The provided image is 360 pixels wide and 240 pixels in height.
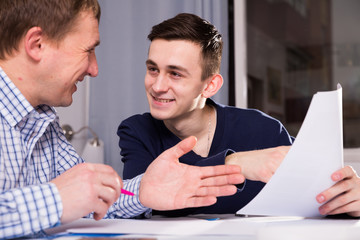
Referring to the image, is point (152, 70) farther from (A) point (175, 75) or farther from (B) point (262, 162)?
(B) point (262, 162)

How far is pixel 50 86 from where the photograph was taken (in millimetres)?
1050

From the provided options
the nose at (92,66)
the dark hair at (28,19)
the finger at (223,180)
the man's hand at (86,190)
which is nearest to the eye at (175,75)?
the nose at (92,66)

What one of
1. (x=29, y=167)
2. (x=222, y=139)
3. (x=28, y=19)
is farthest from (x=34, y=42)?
(x=222, y=139)

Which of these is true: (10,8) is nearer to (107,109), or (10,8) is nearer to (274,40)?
(107,109)

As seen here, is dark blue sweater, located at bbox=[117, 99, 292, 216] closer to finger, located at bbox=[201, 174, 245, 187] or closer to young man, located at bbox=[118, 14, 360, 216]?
young man, located at bbox=[118, 14, 360, 216]

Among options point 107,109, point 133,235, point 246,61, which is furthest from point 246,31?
point 133,235

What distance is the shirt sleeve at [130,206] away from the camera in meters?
1.03

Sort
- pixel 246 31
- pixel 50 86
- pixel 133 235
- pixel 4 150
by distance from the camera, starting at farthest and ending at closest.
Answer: pixel 246 31
pixel 50 86
pixel 4 150
pixel 133 235

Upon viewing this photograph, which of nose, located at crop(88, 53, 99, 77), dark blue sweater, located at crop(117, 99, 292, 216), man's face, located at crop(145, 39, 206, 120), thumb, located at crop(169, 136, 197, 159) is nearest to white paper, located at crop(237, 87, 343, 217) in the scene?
thumb, located at crop(169, 136, 197, 159)

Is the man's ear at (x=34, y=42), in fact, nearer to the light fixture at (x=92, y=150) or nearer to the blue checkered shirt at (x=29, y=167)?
the blue checkered shirt at (x=29, y=167)

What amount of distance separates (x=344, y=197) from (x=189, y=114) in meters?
0.73

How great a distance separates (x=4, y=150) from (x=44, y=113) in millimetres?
199

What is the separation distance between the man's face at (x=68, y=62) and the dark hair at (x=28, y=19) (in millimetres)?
30

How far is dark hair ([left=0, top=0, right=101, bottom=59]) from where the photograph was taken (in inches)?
39.3
